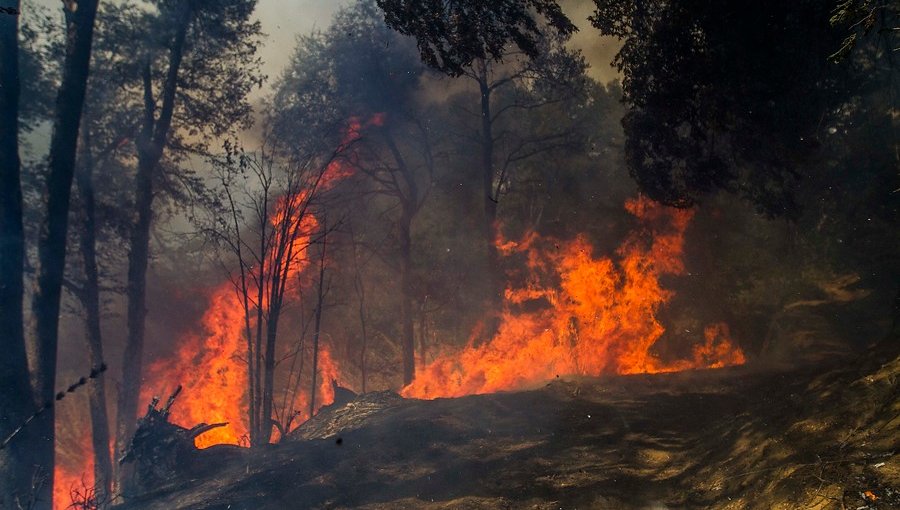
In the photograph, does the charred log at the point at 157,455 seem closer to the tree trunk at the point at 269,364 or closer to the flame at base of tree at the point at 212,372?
the tree trunk at the point at 269,364

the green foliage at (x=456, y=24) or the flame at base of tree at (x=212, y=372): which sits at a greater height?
the green foliage at (x=456, y=24)

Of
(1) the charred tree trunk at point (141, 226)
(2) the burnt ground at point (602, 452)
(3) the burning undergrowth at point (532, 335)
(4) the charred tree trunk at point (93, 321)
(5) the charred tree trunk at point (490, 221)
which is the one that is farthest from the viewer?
(5) the charred tree trunk at point (490, 221)

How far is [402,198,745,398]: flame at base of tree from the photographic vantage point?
21.2 metres

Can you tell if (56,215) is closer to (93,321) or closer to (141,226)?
(141,226)

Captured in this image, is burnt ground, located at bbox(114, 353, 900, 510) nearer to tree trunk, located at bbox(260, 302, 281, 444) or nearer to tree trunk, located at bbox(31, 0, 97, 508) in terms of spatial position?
tree trunk, located at bbox(260, 302, 281, 444)

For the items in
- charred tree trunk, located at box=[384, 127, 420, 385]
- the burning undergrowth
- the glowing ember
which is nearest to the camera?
the burning undergrowth

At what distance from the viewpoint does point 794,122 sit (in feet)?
36.7

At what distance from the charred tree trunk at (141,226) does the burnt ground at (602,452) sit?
7311 mm

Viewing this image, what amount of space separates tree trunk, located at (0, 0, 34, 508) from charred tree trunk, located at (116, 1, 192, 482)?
5371 millimetres

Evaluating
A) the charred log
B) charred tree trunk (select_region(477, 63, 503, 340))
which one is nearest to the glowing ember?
charred tree trunk (select_region(477, 63, 503, 340))

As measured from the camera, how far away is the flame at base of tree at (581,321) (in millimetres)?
21172

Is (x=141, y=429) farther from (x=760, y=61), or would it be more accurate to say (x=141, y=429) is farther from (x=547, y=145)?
(x=547, y=145)

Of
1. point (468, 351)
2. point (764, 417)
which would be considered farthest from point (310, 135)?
point (764, 417)

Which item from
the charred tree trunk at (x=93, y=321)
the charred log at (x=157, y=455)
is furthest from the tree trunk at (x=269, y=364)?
the charred tree trunk at (x=93, y=321)
